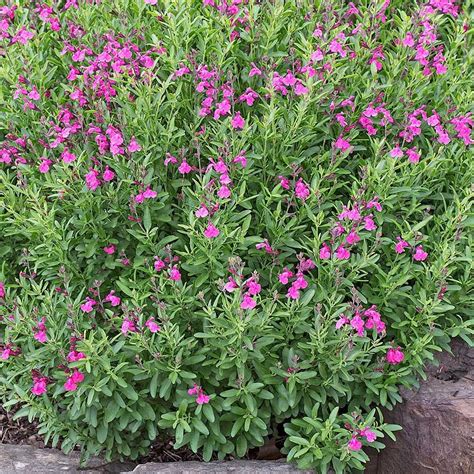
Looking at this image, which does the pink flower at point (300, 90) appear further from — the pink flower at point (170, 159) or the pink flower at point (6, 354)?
the pink flower at point (6, 354)

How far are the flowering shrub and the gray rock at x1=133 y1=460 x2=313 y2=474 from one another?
62mm

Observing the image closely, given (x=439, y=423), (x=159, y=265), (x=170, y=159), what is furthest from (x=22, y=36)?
(x=439, y=423)

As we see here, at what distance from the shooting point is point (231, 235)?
299 centimetres

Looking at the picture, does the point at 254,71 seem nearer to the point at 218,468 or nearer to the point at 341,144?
the point at 341,144

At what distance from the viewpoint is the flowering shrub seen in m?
3.05

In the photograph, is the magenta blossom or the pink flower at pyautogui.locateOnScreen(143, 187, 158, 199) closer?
the magenta blossom

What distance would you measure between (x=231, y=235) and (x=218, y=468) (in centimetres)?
108

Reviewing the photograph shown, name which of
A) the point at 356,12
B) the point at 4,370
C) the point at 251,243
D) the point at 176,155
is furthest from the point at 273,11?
the point at 4,370

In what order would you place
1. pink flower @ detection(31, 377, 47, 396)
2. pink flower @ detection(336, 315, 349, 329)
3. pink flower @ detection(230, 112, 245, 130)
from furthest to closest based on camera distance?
pink flower @ detection(230, 112, 245, 130) → pink flower @ detection(31, 377, 47, 396) → pink flower @ detection(336, 315, 349, 329)

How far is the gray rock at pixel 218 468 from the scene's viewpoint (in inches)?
122

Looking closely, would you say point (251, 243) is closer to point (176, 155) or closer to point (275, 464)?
point (176, 155)

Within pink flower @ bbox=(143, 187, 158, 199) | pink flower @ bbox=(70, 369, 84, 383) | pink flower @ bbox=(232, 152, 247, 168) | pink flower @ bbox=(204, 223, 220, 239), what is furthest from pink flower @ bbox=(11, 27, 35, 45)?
pink flower @ bbox=(70, 369, 84, 383)

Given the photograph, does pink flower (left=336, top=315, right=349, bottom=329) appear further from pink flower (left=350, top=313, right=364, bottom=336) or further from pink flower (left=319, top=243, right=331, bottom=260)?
pink flower (left=319, top=243, right=331, bottom=260)

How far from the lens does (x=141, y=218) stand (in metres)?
3.33
